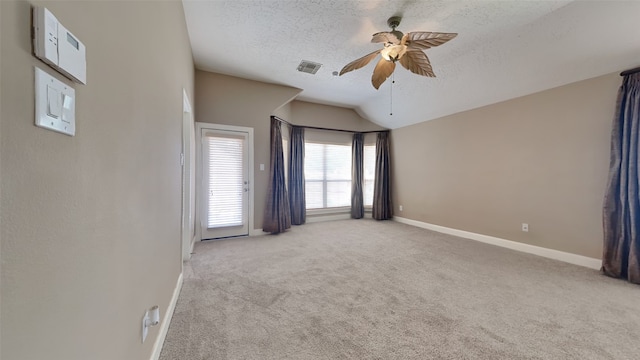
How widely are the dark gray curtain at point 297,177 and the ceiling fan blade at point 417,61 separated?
286 cm

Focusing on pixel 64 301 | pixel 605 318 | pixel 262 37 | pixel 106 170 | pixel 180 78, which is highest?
pixel 262 37

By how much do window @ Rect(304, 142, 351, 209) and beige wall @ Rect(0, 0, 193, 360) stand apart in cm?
391

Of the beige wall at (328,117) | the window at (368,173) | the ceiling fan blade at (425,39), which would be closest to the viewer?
the ceiling fan blade at (425,39)

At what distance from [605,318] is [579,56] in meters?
2.70

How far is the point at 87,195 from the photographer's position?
2.35 feet

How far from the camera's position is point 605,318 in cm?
181

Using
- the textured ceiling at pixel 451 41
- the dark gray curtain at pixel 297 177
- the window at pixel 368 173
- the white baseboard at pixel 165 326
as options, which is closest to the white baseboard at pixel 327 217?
the dark gray curtain at pixel 297 177

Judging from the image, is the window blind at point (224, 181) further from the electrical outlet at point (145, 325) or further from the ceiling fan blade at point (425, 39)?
the ceiling fan blade at point (425, 39)

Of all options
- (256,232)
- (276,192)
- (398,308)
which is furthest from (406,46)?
(256,232)

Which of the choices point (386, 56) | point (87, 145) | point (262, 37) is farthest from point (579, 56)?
point (87, 145)

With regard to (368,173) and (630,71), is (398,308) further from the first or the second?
(368,173)

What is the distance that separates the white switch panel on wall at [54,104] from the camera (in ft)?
1.67

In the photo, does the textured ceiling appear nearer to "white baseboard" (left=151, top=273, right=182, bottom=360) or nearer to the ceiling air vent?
the ceiling air vent

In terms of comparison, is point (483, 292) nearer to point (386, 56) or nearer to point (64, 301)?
point (386, 56)
